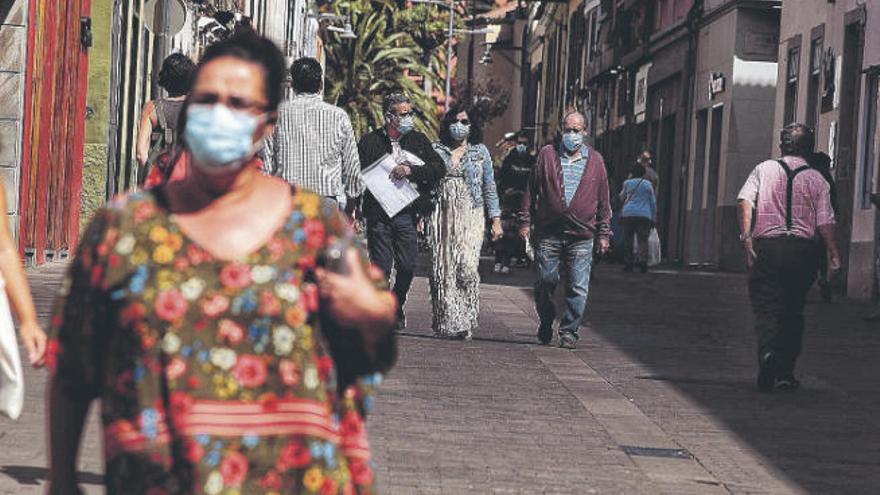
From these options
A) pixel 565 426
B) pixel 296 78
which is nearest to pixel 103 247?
pixel 565 426

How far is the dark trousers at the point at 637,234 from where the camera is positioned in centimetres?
3116

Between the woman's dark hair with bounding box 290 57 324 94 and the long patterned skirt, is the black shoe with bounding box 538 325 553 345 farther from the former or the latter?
the woman's dark hair with bounding box 290 57 324 94

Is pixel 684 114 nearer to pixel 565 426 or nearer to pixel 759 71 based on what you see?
pixel 759 71

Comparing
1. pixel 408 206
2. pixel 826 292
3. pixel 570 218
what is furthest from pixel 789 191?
pixel 826 292

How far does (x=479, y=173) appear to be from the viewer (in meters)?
15.9

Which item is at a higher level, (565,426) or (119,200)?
(119,200)

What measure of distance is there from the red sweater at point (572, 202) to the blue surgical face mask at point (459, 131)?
37.9 inches

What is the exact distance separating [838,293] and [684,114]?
14137 mm

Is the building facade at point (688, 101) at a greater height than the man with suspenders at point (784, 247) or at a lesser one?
greater

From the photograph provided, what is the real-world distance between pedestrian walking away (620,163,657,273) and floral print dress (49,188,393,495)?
2751cm

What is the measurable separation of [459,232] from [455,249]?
126 millimetres

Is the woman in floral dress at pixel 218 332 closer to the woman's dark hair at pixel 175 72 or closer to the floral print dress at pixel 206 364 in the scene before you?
the floral print dress at pixel 206 364

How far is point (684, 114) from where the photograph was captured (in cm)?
4009

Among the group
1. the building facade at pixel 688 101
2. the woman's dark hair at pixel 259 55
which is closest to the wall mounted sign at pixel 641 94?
the building facade at pixel 688 101
